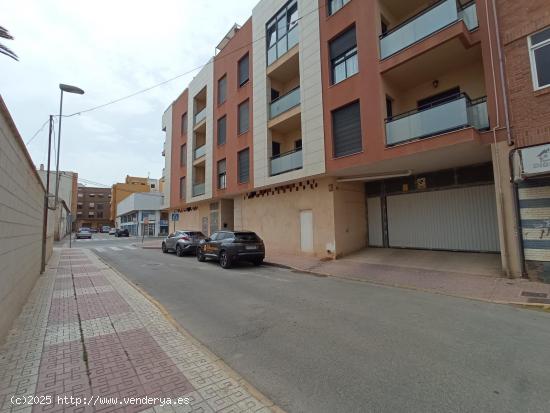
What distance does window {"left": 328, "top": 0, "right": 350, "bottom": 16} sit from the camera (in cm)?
1228

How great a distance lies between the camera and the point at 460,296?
22.8ft

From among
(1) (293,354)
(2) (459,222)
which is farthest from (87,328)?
(2) (459,222)

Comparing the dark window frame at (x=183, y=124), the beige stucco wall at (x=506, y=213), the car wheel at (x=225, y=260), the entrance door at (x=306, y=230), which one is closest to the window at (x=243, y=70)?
the entrance door at (x=306, y=230)

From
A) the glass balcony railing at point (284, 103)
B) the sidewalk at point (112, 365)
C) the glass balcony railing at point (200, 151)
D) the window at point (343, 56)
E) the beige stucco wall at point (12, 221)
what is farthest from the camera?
the glass balcony railing at point (200, 151)

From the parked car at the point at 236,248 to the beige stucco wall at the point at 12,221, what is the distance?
659 centimetres

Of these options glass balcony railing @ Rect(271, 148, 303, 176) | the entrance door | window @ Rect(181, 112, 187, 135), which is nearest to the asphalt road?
the entrance door

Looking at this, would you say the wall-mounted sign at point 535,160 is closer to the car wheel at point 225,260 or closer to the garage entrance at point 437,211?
the garage entrance at point 437,211

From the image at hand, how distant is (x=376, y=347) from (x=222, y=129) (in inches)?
765

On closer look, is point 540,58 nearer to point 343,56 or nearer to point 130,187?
point 343,56

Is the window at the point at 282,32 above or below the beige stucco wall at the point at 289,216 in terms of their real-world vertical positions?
above

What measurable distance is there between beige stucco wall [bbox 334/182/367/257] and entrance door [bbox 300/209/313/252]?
1589mm

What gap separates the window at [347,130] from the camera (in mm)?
11430

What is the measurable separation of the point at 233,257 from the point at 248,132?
29.0ft

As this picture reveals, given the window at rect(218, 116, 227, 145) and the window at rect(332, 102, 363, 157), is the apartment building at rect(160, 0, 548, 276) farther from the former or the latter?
the window at rect(218, 116, 227, 145)
